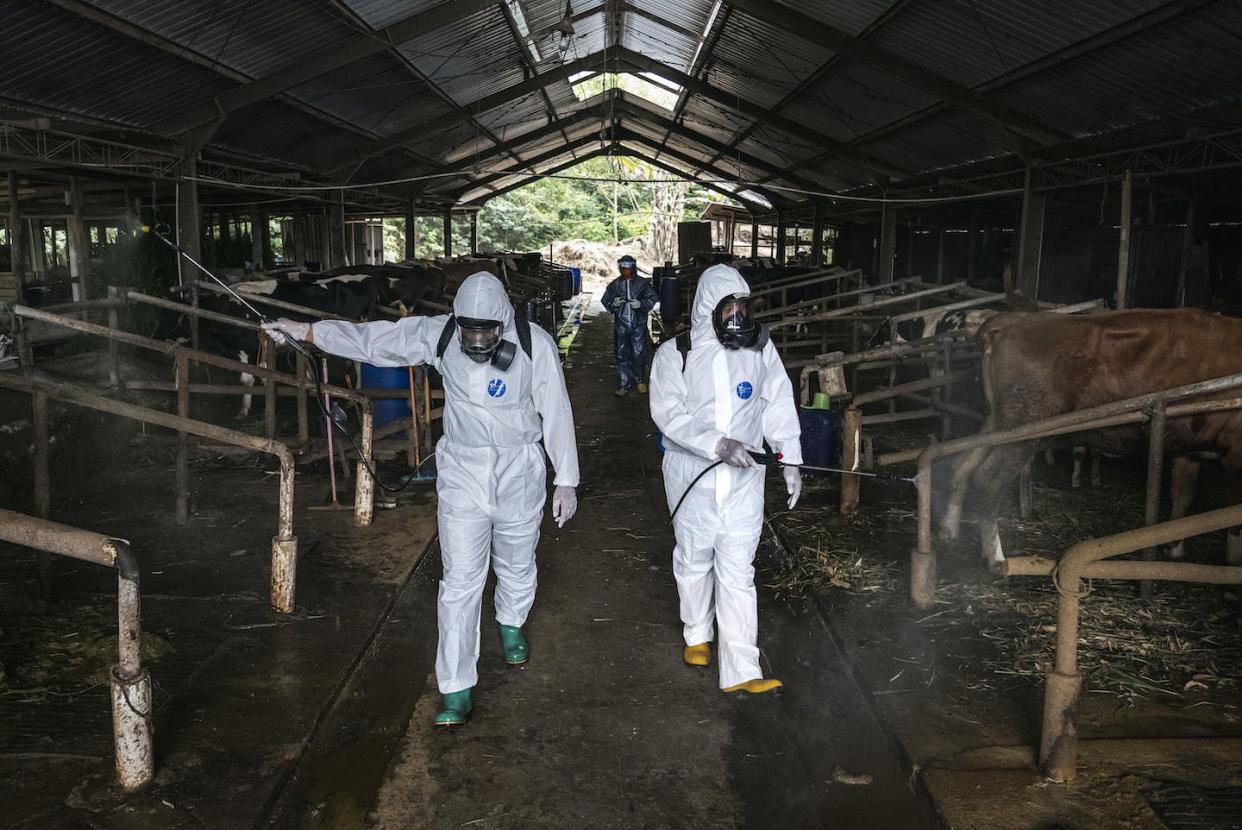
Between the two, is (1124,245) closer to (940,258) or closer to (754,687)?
(754,687)

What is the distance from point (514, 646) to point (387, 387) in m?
4.46

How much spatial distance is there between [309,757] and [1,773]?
1148 mm

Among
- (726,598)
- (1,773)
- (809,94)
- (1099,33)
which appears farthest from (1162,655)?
(809,94)

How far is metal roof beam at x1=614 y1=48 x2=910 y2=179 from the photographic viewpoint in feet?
57.9

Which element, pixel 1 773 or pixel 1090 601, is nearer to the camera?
pixel 1 773

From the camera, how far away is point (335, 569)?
6328 millimetres

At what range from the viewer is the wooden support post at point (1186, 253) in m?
11.9

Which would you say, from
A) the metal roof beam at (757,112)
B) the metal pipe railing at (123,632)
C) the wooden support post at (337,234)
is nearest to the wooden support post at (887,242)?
the metal roof beam at (757,112)

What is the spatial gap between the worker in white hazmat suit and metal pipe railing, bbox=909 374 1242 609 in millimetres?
2018

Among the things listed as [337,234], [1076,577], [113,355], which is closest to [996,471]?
[1076,577]

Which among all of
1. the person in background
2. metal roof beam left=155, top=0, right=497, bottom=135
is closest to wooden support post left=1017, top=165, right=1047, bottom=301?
the person in background

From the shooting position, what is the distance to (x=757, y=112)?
18.4 meters

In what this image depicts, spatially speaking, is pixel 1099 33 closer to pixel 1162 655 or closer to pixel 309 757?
pixel 1162 655

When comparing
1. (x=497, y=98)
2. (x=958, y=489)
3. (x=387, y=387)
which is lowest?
(x=958, y=489)
